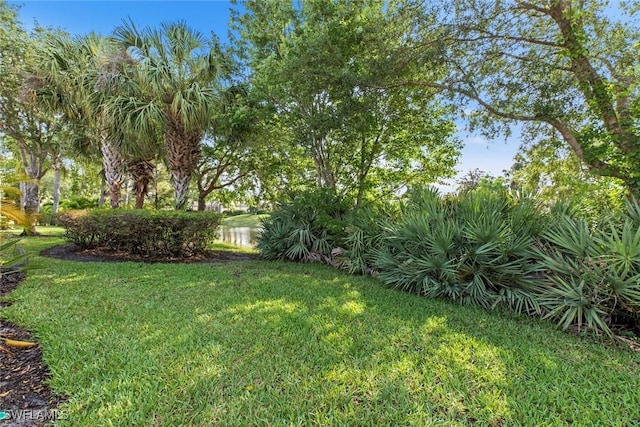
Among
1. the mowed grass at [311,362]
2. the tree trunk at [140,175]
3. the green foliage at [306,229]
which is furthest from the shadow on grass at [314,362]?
the tree trunk at [140,175]

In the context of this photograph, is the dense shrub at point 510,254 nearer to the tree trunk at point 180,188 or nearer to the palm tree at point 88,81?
the tree trunk at point 180,188

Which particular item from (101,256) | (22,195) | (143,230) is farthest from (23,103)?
(22,195)

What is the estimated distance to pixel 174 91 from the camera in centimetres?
774

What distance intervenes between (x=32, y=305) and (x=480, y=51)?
9505 millimetres

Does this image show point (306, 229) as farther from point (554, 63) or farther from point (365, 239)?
point (554, 63)

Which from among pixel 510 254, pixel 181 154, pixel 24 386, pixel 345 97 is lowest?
pixel 24 386

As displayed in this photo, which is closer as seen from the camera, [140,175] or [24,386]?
[24,386]

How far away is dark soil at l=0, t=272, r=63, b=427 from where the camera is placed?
76.1 inches

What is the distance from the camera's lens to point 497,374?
97.8 inches

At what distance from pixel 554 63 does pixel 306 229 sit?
23.5 feet

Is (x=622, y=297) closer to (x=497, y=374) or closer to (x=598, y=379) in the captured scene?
(x=598, y=379)

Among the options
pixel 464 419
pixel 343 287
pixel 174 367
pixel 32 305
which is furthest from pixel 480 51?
pixel 32 305

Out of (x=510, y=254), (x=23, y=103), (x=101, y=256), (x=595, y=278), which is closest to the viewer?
(x=595, y=278)

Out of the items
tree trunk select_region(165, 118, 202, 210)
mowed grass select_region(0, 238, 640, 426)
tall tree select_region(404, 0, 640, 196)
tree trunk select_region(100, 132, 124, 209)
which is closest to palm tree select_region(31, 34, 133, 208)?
tree trunk select_region(100, 132, 124, 209)
